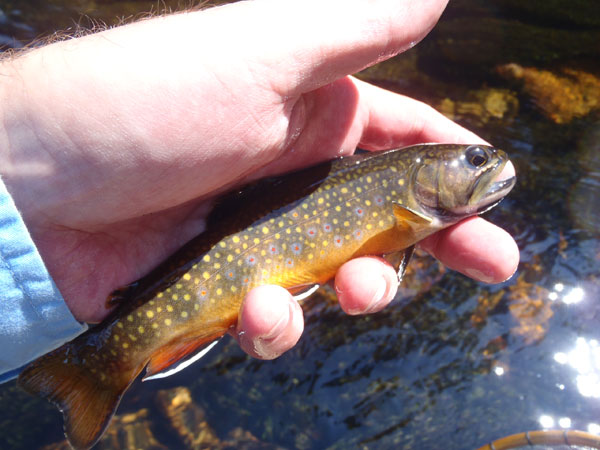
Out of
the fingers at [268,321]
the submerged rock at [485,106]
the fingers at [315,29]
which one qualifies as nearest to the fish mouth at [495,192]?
the fingers at [315,29]

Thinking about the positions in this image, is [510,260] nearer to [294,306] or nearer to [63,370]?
[294,306]

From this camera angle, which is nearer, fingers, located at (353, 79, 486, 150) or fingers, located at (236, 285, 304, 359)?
fingers, located at (236, 285, 304, 359)

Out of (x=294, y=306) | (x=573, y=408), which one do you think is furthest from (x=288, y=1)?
(x=573, y=408)

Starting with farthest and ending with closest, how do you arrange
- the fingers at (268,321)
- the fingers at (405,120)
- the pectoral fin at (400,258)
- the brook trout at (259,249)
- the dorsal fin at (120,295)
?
1. the fingers at (405,120)
2. the pectoral fin at (400,258)
3. the dorsal fin at (120,295)
4. the brook trout at (259,249)
5. the fingers at (268,321)

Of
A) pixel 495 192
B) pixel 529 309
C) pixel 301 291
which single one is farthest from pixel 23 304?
pixel 529 309

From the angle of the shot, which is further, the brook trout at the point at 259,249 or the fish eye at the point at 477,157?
the fish eye at the point at 477,157

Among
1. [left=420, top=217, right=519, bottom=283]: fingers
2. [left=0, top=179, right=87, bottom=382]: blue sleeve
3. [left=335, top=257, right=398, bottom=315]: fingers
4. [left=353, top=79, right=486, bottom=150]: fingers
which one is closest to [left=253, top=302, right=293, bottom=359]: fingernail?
[left=335, top=257, right=398, bottom=315]: fingers

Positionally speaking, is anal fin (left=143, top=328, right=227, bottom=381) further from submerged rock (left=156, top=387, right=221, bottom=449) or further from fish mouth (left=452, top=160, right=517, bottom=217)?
submerged rock (left=156, top=387, right=221, bottom=449)

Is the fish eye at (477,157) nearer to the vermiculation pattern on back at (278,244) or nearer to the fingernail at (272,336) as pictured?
the vermiculation pattern on back at (278,244)
